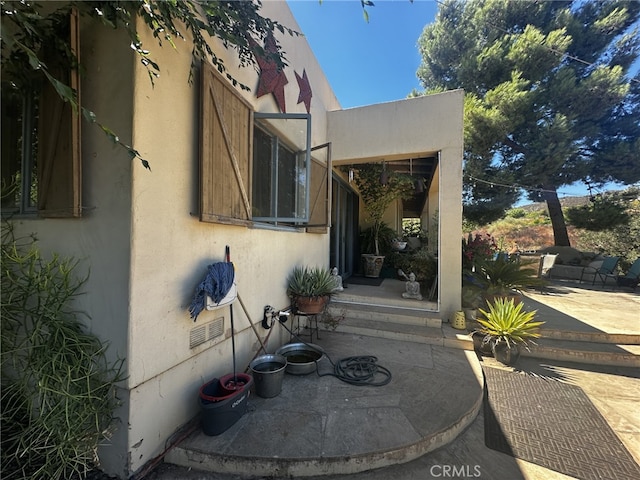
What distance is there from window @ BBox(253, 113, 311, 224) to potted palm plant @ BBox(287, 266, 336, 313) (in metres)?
0.89

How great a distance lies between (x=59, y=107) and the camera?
6.33ft

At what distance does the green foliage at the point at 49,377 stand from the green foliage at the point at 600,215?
14839mm

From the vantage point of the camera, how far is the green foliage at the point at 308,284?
3880 mm

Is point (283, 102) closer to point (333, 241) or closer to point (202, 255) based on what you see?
point (202, 255)

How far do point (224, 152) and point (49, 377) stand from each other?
2.08 m

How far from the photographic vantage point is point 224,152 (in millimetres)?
2508

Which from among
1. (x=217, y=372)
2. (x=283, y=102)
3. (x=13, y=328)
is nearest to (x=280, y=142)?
(x=283, y=102)

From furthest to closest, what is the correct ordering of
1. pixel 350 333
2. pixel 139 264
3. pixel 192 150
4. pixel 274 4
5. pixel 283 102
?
pixel 350 333, pixel 283 102, pixel 274 4, pixel 192 150, pixel 139 264

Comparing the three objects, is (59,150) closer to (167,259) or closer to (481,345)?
(167,259)

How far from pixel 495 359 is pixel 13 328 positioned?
5.36 m

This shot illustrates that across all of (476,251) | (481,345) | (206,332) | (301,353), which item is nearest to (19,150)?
(206,332)

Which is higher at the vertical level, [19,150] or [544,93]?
[544,93]

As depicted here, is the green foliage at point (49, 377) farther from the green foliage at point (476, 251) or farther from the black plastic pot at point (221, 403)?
the green foliage at point (476, 251)

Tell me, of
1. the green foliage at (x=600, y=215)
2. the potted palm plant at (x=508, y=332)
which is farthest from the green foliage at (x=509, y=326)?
the green foliage at (x=600, y=215)
